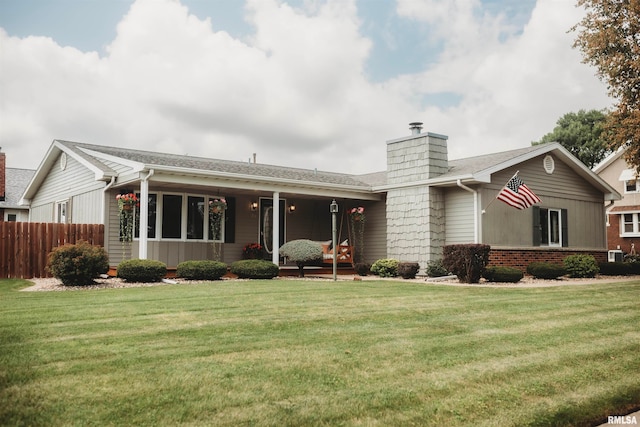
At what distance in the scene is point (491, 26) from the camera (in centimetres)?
1552

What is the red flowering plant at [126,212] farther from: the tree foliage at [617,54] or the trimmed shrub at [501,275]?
the tree foliage at [617,54]

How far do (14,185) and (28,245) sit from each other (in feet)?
52.5

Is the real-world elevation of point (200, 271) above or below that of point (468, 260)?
below

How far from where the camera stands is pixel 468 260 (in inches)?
507

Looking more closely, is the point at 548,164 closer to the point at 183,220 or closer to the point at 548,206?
the point at 548,206

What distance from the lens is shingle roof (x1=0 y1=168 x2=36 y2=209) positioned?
84.4ft

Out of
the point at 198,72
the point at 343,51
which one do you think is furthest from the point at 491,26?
the point at 198,72

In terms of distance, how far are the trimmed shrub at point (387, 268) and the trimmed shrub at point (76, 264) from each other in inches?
296

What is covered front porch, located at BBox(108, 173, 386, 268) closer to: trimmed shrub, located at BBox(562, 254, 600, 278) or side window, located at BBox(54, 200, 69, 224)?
side window, located at BBox(54, 200, 69, 224)

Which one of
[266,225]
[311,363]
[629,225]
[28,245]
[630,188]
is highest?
[630,188]

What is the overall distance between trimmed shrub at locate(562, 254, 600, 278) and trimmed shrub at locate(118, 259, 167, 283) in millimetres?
10932

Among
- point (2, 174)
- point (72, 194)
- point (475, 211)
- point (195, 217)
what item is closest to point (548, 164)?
point (475, 211)

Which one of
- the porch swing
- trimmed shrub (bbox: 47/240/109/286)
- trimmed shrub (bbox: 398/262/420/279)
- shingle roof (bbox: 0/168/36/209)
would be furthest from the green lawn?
shingle roof (bbox: 0/168/36/209)

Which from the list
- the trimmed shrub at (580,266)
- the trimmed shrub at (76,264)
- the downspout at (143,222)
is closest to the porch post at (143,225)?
the downspout at (143,222)
